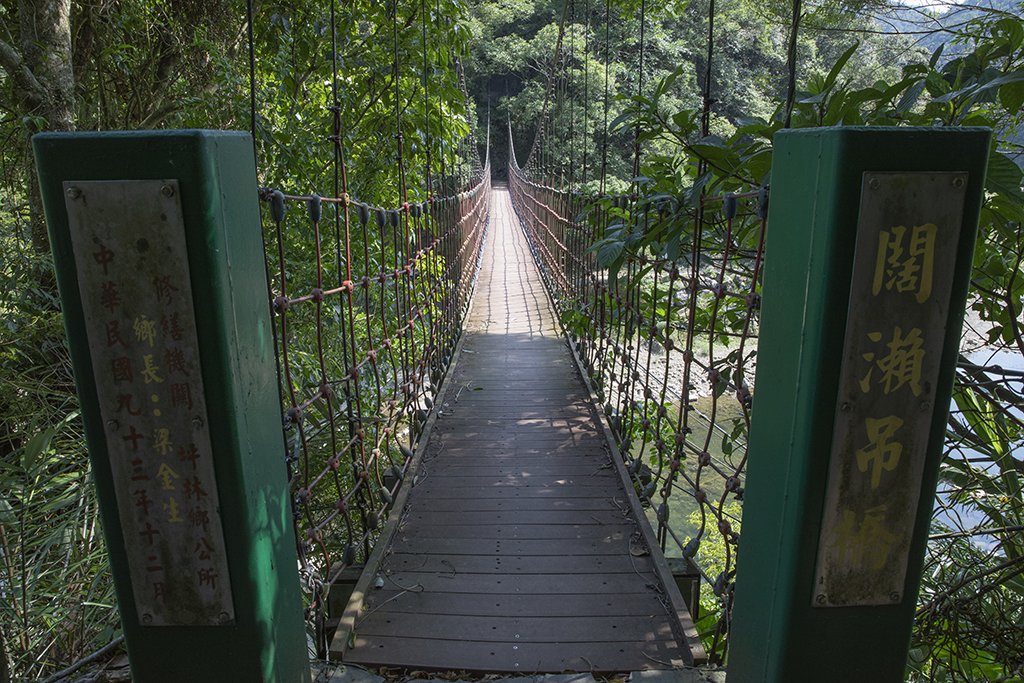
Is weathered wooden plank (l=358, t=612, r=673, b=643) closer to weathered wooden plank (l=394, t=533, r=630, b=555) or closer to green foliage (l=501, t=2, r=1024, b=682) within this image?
weathered wooden plank (l=394, t=533, r=630, b=555)

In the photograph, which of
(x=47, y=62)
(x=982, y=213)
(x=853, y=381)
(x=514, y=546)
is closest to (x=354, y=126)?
(x=47, y=62)

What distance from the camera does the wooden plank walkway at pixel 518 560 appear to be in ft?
4.38

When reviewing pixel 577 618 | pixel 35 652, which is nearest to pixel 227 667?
pixel 577 618

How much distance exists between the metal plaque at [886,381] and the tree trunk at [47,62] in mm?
3001

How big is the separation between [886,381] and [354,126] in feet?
10.8

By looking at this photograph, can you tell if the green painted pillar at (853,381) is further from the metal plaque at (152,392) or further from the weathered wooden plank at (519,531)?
the weathered wooden plank at (519,531)

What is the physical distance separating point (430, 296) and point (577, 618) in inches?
70.8

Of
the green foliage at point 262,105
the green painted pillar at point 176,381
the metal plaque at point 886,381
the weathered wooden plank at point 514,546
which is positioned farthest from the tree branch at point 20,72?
the metal plaque at point 886,381

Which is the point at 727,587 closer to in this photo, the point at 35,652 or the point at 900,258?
the point at 900,258

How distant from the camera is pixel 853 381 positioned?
78 centimetres

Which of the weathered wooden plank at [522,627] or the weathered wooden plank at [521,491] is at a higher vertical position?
the weathered wooden plank at [522,627]

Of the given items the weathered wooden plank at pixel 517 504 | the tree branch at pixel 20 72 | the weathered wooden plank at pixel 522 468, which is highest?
the tree branch at pixel 20 72

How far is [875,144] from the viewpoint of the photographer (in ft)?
2.43

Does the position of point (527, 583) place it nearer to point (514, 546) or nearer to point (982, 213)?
point (514, 546)
